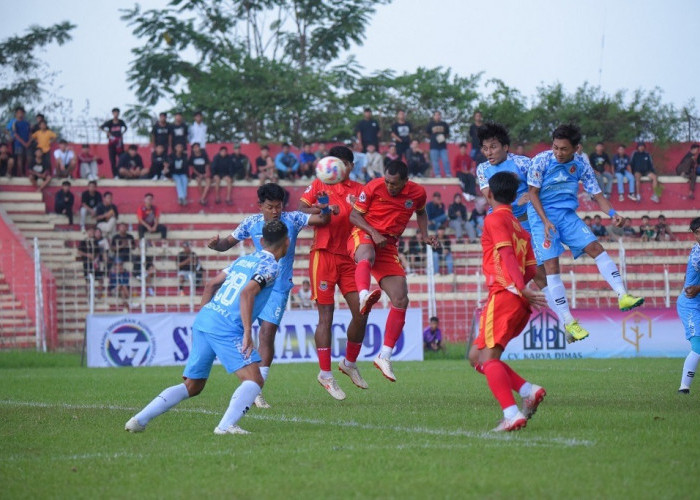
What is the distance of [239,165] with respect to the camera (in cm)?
3073

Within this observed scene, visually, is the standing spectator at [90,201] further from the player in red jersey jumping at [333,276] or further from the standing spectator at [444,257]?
the player in red jersey jumping at [333,276]

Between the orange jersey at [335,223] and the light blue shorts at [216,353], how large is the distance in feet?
12.6

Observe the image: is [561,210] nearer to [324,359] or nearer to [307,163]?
[324,359]

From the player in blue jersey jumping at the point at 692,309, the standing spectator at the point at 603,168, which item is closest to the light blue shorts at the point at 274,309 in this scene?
the player in blue jersey jumping at the point at 692,309

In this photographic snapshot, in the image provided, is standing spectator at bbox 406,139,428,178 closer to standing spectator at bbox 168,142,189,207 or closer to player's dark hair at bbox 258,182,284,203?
standing spectator at bbox 168,142,189,207

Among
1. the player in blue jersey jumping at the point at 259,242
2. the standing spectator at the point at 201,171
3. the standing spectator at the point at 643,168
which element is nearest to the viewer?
the player in blue jersey jumping at the point at 259,242

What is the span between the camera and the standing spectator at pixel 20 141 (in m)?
→ 29.4

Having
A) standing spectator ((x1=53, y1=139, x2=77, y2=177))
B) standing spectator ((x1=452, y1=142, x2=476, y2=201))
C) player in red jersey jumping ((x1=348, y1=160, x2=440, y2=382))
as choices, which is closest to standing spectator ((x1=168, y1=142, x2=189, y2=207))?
standing spectator ((x1=53, y1=139, x2=77, y2=177))

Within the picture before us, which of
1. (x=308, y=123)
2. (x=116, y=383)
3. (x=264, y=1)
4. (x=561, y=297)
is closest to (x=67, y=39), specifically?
(x=264, y=1)

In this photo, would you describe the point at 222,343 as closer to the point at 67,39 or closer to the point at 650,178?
the point at 650,178

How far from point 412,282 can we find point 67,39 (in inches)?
960

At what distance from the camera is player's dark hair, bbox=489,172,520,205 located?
8383mm

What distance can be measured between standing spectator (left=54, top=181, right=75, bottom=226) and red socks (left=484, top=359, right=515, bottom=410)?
21.7 meters

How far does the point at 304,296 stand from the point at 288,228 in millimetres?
13921
